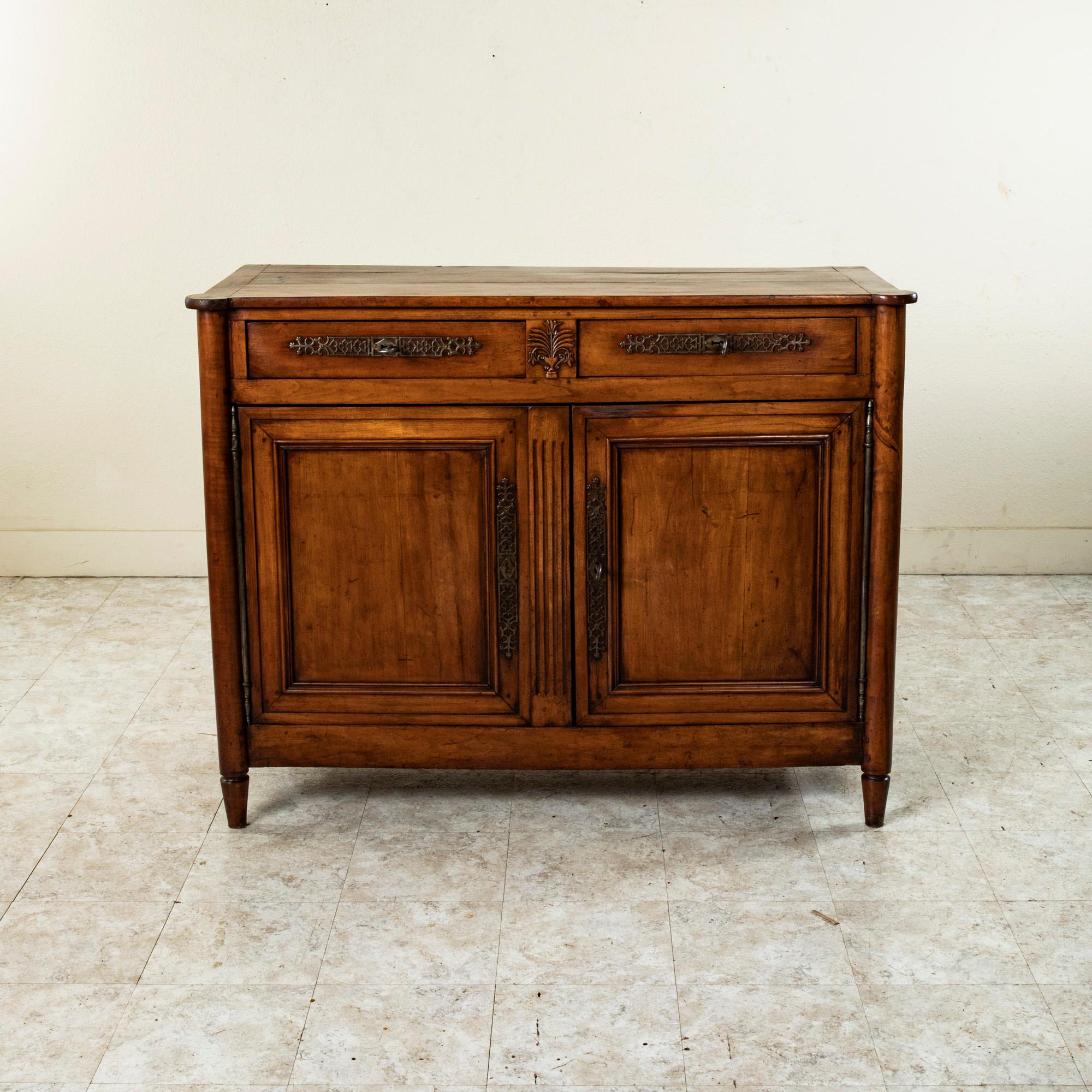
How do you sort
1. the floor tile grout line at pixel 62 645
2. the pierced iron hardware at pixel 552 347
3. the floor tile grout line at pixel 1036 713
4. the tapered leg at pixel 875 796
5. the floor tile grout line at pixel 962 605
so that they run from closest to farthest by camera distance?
the pierced iron hardware at pixel 552 347 → the tapered leg at pixel 875 796 → the floor tile grout line at pixel 1036 713 → the floor tile grout line at pixel 62 645 → the floor tile grout line at pixel 962 605

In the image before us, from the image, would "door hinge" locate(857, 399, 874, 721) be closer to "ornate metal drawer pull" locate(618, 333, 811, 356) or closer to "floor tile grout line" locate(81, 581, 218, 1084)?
"ornate metal drawer pull" locate(618, 333, 811, 356)

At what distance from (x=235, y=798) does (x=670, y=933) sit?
0.84 meters

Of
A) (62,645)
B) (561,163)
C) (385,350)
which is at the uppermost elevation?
(561,163)

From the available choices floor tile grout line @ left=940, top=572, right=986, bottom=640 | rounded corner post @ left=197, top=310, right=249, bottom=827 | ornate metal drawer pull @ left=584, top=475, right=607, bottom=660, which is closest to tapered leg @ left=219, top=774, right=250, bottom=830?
rounded corner post @ left=197, top=310, right=249, bottom=827

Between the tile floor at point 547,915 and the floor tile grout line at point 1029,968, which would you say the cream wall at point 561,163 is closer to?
the tile floor at point 547,915

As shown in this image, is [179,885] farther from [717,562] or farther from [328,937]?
[717,562]

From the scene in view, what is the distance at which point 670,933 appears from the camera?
2.19 m

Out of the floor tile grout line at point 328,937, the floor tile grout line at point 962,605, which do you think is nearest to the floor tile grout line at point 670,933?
the floor tile grout line at point 328,937

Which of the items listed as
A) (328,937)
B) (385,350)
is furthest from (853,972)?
(385,350)

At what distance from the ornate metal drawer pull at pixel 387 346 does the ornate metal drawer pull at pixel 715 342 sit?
27 centimetres

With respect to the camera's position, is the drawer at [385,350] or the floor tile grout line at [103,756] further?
the floor tile grout line at [103,756]

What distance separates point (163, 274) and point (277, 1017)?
2318 millimetres

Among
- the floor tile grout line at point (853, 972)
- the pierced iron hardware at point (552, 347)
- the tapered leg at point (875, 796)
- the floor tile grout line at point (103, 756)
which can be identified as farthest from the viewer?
the tapered leg at point (875, 796)

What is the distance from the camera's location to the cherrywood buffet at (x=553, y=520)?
229cm
